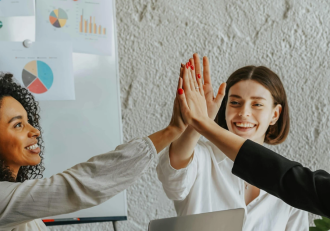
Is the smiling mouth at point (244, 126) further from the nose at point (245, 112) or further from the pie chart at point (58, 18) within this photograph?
the pie chart at point (58, 18)

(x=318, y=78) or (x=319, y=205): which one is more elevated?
(x=318, y=78)

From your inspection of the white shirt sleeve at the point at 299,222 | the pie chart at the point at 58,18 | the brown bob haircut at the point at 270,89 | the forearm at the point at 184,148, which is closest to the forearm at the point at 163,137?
the forearm at the point at 184,148

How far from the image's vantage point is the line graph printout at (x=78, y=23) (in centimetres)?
155

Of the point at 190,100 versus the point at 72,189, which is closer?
the point at 72,189

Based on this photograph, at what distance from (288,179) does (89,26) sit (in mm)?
1106

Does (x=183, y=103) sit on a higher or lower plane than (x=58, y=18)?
lower

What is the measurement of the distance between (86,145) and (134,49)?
0.53 meters

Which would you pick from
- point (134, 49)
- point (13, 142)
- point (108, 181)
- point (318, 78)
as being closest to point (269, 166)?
point (108, 181)

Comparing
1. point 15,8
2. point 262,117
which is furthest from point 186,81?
point 15,8

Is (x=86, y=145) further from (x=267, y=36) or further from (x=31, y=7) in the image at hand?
(x=267, y=36)

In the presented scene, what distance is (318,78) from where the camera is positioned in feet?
6.42

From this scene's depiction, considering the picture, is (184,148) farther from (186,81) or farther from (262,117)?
(262,117)

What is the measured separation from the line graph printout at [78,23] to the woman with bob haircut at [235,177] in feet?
1.95

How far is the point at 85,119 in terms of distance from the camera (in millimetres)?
1593
